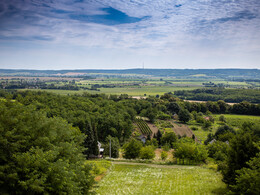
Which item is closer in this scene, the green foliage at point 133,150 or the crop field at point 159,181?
the crop field at point 159,181

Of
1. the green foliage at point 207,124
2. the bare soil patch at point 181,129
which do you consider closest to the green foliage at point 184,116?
the bare soil patch at point 181,129

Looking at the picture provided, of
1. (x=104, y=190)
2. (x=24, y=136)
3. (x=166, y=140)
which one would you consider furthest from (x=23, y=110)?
(x=166, y=140)

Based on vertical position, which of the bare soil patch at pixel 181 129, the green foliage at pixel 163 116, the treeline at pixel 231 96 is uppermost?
the treeline at pixel 231 96

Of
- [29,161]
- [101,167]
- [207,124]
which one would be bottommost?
[207,124]

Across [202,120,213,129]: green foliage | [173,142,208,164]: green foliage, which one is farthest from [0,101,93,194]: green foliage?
[202,120,213,129]: green foliage

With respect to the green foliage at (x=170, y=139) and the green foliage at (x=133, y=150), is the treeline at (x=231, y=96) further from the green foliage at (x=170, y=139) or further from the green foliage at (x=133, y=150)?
the green foliage at (x=133, y=150)

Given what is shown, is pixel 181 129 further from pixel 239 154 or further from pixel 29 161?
pixel 29 161

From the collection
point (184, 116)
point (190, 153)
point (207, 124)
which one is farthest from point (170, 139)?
point (184, 116)

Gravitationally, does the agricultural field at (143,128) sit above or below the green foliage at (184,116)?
below

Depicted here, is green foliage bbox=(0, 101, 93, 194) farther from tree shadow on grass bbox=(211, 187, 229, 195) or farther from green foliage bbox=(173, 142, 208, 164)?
green foliage bbox=(173, 142, 208, 164)
